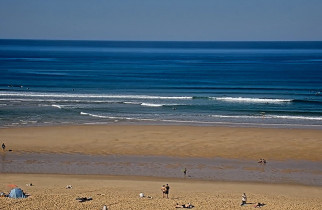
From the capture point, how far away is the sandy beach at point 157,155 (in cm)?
2411

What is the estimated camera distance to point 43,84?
7794 cm

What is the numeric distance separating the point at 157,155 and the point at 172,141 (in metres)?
4.20

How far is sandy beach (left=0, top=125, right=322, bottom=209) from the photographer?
24109 mm

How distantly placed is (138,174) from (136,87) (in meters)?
45.4

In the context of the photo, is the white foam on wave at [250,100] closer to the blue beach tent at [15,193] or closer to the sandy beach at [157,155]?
the sandy beach at [157,155]

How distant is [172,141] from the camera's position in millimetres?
39375

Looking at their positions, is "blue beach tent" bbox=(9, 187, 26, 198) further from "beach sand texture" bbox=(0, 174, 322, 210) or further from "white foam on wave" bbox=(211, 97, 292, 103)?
"white foam on wave" bbox=(211, 97, 292, 103)

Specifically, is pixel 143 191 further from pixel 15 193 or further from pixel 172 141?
pixel 172 141

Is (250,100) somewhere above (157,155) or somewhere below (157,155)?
above

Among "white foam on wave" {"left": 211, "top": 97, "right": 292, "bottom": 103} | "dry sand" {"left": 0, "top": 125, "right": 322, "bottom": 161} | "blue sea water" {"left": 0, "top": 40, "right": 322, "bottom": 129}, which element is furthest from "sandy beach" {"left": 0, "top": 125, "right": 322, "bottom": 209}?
"white foam on wave" {"left": 211, "top": 97, "right": 292, "bottom": 103}

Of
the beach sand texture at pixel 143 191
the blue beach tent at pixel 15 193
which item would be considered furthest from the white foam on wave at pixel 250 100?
the blue beach tent at pixel 15 193

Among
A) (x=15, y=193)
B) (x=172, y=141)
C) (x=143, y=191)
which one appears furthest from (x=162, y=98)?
(x=15, y=193)

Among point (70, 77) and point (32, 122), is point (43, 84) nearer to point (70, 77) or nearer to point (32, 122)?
point (70, 77)

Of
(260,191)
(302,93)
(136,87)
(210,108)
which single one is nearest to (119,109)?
(210,108)
